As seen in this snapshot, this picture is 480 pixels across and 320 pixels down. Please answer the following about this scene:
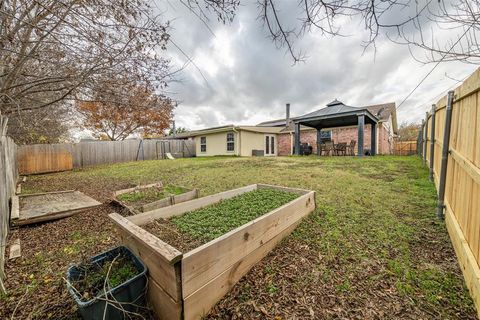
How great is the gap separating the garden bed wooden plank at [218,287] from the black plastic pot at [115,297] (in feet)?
1.35

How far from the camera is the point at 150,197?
13.3 feet

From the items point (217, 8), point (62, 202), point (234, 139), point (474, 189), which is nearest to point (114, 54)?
point (217, 8)

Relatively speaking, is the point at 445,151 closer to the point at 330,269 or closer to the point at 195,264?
the point at 330,269

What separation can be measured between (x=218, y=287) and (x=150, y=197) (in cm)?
298

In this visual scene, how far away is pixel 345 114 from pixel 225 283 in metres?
11.2

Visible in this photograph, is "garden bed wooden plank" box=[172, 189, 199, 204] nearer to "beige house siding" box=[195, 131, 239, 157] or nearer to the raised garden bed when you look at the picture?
the raised garden bed

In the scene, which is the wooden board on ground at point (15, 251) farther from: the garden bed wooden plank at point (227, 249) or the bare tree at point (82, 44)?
the garden bed wooden plank at point (227, 249)

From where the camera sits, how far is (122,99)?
412 cm

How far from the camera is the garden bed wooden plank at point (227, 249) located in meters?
1.36

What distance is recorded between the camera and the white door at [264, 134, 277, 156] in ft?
55.8

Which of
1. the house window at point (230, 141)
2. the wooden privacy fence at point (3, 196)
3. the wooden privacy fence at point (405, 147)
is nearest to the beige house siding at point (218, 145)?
the house window at point (230, 141)

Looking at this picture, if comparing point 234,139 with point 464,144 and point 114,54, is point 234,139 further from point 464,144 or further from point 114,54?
point 464,144

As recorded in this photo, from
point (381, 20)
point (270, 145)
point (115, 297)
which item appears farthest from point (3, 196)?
point (270, 145)

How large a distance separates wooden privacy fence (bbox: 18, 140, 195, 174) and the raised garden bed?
9633 millimetres
